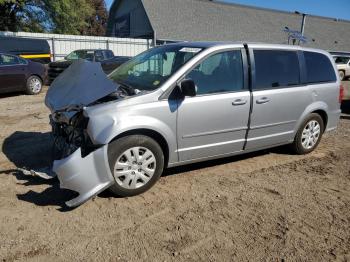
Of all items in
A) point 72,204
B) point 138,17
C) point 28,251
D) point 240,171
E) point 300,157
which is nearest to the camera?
point 28,251

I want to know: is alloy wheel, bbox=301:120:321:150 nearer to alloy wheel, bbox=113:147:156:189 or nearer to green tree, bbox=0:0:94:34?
alloy wheel, bbox=113:147:156:189

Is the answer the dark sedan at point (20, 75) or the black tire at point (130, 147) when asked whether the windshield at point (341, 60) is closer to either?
the dark sedan at point (20, 75)

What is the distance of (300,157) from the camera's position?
6.00m

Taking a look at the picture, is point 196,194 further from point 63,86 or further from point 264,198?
point 63,86

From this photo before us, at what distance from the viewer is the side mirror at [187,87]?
426cm

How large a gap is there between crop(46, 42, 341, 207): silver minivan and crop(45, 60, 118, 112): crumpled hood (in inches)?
0.6

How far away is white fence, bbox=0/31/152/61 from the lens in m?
21.8

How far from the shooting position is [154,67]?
16.1 ft

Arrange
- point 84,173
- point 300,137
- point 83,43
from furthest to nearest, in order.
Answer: point 83,43
point 300,137
point 84,173

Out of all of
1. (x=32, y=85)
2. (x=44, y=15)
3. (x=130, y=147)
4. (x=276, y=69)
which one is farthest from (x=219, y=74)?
(x=44, y=15)

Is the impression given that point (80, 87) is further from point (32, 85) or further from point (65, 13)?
point (65, 13)

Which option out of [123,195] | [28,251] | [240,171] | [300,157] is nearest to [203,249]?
[123,195]

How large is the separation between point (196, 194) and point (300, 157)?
2.44m

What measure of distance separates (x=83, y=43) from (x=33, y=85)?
12.1 meters
